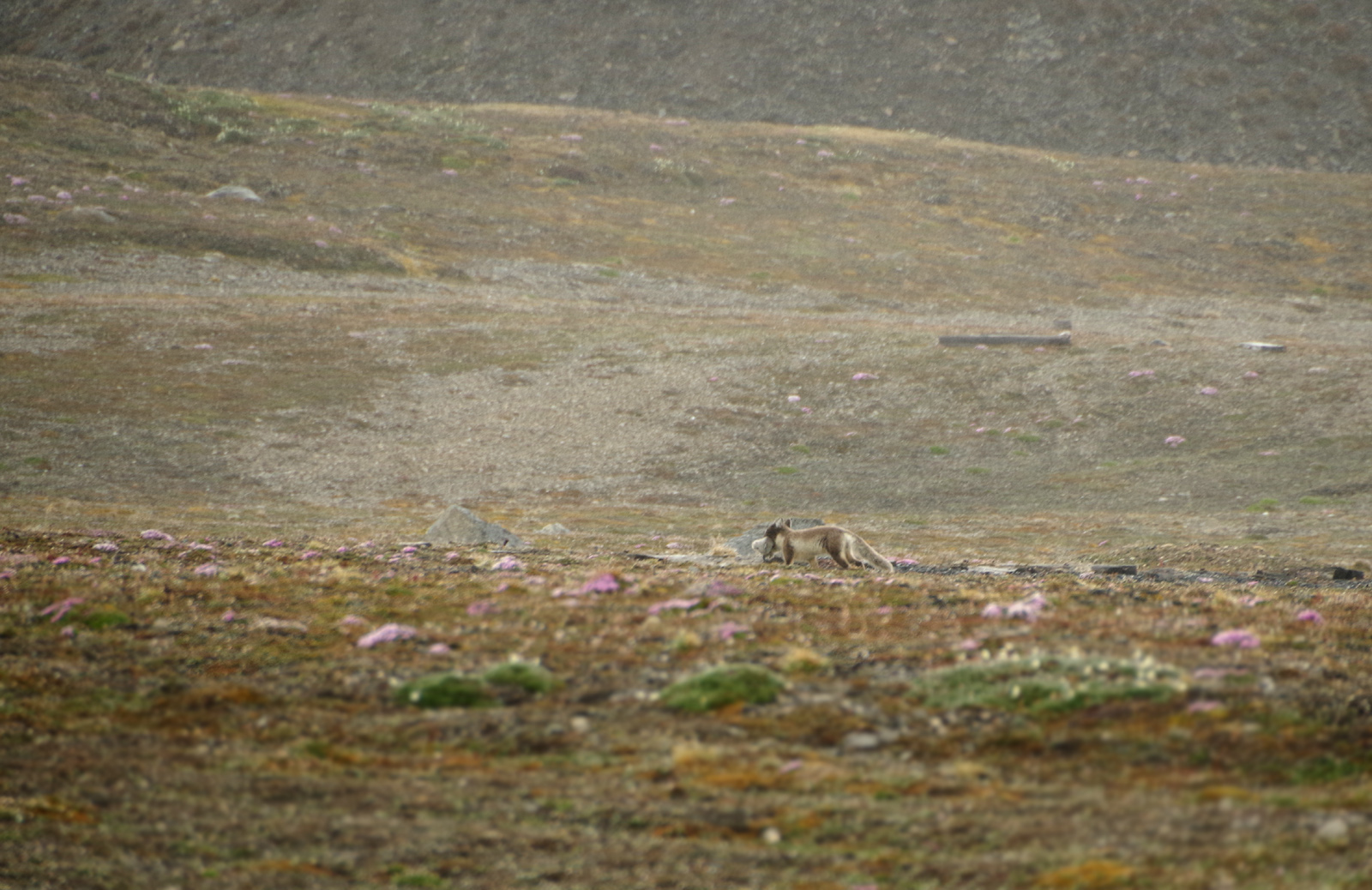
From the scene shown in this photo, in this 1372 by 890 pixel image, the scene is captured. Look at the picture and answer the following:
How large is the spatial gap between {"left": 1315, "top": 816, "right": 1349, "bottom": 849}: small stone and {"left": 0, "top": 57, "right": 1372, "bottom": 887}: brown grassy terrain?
33 millimetres

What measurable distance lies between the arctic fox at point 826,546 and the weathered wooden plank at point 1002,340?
1414 inches

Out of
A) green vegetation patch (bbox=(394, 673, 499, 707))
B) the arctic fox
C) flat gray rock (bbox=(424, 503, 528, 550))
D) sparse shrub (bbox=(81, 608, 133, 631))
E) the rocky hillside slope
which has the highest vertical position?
the rocky hillside slope

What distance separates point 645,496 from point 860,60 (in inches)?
4314

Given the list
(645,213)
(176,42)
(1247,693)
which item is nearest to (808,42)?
(645,213)

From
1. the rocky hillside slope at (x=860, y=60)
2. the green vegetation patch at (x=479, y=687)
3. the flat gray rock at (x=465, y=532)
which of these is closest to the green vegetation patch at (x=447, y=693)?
the green vegetation patch at (x=479, y=687)

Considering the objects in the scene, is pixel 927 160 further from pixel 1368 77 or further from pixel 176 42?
pixel 176 42

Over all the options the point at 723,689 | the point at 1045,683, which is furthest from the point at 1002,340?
the point at 723,689

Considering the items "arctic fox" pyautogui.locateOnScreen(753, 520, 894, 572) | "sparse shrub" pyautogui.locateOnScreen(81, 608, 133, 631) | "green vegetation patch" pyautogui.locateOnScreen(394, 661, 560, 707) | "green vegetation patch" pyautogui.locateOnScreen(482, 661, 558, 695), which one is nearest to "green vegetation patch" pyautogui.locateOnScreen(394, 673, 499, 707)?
"green vegetation patch" pyautogui.locateOnScreen(394, 661, 560, 707)

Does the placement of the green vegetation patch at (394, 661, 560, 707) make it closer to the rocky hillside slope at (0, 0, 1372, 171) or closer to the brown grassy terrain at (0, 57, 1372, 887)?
the brown grassy terrain at (0, 57, 1372, 887)

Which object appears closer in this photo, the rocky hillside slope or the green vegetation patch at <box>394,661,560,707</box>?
the green vegetation patch at <box>394,661,560,707</box>

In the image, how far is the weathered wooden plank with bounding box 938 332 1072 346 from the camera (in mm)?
53719

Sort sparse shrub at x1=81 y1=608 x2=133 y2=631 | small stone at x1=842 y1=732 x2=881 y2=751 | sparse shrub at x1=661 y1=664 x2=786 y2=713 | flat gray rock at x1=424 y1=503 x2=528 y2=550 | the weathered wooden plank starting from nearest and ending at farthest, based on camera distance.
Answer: small stone at x1=842 y1=732 x2=881 y2=751 → sparse shrub at x1=661 y1=664 x2=786 y2=713 → sparse shrub at x1=81 y1=608 x2=133 y2=631 → flat gray rock at x1=424 y1=503 x2=528 y2=550 → the weathered wooden plank

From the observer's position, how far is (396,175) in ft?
278

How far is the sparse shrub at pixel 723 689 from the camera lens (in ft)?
35.9
